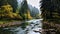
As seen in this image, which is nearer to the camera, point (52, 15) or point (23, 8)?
point (52, 15)

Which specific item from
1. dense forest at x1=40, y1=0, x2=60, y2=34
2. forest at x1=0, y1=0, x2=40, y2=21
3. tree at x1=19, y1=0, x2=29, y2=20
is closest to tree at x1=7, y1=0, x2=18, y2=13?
forest at x1=0, y1=0, x2=40, y2=21

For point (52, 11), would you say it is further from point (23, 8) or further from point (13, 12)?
point (13, 12)

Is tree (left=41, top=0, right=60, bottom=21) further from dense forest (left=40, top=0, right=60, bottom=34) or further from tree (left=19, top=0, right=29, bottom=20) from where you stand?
tree (left=19, top=0, right=29, bottom=20)

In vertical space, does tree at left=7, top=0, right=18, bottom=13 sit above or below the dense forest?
above

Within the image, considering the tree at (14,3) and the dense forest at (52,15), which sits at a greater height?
the tree at (14,3)

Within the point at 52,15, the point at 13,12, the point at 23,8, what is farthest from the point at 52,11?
the point at 13,12

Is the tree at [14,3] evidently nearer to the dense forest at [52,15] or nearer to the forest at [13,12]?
the forest at [13,12]

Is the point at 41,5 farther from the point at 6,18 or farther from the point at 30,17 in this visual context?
the point at 6,18

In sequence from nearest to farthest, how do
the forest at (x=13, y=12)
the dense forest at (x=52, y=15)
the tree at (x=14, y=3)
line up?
the dense forest at (x=52, y=15) < the forest at (x=13, y=12) < the tree at (x=14, y=3)

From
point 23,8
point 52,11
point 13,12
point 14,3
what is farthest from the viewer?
point 23,8

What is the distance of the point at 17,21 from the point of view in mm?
11344

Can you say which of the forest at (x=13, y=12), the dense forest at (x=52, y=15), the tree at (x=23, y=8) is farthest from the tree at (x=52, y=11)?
the tree at (x=23, y=8)

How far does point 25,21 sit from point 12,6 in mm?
1470

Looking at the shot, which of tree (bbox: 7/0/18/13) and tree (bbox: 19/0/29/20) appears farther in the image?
tree (bbox: 19/0/29/20)
